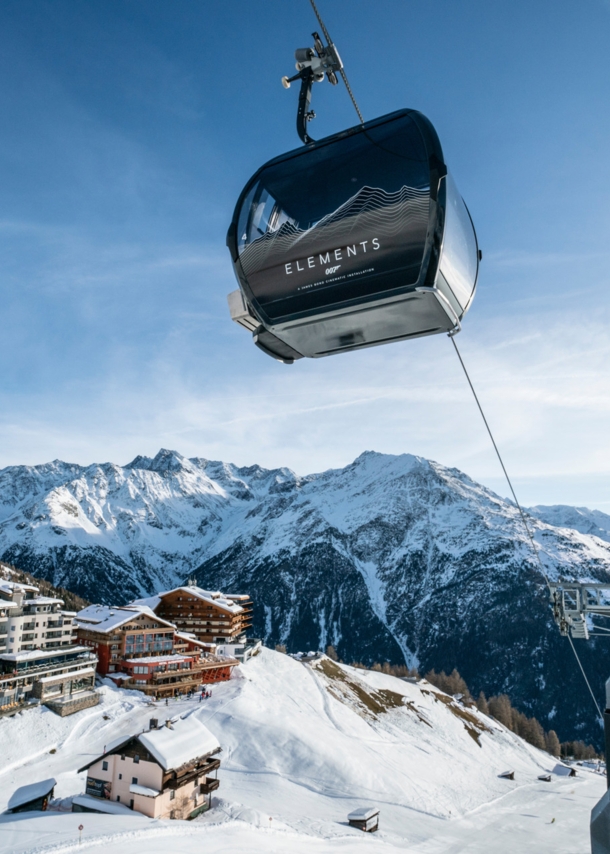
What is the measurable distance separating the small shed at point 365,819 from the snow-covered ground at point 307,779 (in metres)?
0.58

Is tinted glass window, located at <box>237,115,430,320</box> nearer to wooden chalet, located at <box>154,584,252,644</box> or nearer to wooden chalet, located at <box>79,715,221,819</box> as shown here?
wooden chalet, located at <box>79,715,221,819</box>

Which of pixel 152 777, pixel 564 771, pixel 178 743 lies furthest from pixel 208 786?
pixel 564 771

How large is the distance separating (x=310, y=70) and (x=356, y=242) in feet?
7.92

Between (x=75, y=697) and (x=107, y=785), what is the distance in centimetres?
1984

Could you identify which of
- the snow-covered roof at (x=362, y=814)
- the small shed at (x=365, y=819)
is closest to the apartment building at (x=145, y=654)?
the snow-covered roof at (x=362, y=814)

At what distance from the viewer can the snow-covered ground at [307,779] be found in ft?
87.4

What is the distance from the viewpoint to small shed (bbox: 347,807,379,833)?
112ft

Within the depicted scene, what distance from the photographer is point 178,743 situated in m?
30.9

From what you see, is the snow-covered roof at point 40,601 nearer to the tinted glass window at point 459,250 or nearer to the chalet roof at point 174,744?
the chalet roof at point 174,744

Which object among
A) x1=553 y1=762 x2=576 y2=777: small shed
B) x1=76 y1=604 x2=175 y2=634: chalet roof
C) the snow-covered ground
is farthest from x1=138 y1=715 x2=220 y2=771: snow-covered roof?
x1=553 y1=762 x2=576 y2=777: small shed

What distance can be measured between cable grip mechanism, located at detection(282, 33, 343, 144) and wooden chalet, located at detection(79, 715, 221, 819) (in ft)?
101

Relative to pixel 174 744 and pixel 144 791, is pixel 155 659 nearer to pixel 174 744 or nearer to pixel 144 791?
pixel 174 744

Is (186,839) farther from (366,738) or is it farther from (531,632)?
(531,632)

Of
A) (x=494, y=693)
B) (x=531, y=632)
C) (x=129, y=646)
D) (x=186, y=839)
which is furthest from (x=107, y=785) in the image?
(x=531, y=632)
